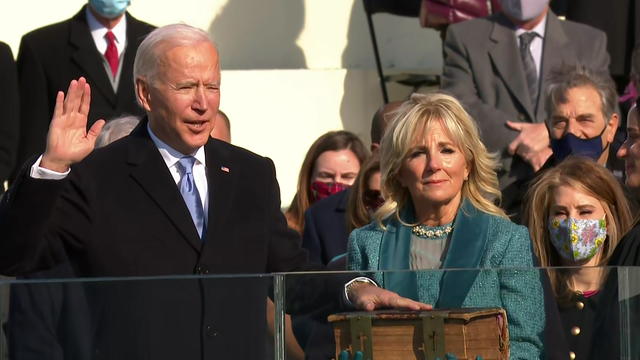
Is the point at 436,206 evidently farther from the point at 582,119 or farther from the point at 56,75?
the point at 56,75

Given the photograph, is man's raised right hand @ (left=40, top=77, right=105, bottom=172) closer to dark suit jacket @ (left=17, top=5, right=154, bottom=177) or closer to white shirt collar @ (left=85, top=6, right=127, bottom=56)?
dark suit jacket @ (left=17, top=5, right=154, bottom=177)

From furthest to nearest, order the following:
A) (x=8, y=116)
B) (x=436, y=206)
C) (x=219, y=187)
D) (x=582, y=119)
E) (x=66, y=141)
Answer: (x=8, y=116), (x=582, y=119), (x=436, y=206), (x=219, y=187), (x=66, y=141)

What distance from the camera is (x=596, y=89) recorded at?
23.0 feet

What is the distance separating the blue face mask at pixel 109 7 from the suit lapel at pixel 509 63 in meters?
1.93

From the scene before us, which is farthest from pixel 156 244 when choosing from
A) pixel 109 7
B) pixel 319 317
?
pixel 109 7

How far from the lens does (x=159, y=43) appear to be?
191 inches

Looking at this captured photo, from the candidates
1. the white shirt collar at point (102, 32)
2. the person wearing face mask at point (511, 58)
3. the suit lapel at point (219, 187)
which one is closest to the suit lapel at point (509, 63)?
the person wearing face mask at point (511, 58)

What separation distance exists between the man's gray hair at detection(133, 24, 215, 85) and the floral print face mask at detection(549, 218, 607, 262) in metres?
1.57

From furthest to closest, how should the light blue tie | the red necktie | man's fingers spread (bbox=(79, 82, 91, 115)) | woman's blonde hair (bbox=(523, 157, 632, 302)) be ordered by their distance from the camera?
the red necktie
woman's blonde hair (bbox=(523, 157, 632, 302))
the light blue tie
man's fingers spread (bbox=(79, 82, 91, 115))

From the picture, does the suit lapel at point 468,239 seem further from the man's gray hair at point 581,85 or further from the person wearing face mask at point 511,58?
the person wearing face mask at point 511,58

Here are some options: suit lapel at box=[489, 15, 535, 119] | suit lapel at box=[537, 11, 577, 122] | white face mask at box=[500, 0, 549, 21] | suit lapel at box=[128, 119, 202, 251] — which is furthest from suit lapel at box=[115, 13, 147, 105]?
suit lapel at box=[128, 119, 202, 251]

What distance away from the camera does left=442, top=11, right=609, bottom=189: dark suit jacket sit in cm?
781

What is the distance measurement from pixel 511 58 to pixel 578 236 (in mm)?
2432

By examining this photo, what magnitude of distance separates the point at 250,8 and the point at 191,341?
20.2 feet
